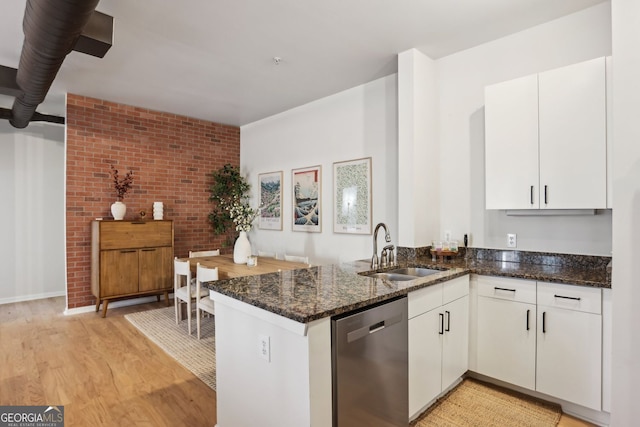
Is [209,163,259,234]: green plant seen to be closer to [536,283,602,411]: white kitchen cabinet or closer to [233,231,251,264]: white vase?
[233,231,251,264]: white vase

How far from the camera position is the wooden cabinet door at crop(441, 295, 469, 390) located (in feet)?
7.69

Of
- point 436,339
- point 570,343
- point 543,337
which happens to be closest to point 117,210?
point 436,339

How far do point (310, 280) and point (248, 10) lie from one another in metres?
1.99

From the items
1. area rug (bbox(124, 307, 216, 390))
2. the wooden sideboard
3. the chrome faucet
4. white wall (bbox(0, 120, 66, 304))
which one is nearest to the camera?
the chrome faucet

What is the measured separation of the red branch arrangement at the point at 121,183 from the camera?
15.2 ft

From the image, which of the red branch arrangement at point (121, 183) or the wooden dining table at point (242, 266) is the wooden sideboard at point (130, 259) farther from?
the wooden dining table at point (242, 266)

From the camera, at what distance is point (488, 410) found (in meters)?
2.27

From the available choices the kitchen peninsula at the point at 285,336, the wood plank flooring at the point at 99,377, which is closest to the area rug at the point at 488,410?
the kitchen peninsula at the point at 285,336

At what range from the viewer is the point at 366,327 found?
1.66 metres

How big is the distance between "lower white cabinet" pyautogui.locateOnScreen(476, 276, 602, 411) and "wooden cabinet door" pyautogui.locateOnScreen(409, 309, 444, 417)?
501 mm

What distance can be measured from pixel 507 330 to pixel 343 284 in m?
1.33

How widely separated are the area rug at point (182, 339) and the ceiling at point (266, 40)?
9.11 feet

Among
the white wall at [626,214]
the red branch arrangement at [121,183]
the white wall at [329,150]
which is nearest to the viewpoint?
the white wall at [626,214]

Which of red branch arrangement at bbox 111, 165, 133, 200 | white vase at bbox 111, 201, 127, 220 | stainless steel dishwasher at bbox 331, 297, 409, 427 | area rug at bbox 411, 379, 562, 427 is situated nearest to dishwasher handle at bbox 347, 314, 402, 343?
stainless steel dishwasher at bbox 331, 297, 409, 427
